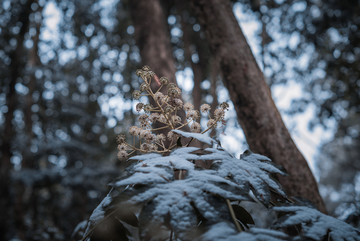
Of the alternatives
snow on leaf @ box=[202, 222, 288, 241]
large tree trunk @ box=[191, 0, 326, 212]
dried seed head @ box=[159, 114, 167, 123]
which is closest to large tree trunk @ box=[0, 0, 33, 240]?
large tree trunk @ box=[191, 0, 326, 212]

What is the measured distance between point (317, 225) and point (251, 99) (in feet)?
3.96

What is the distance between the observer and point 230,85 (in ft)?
5.87

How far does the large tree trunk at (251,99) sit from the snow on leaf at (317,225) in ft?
3.18

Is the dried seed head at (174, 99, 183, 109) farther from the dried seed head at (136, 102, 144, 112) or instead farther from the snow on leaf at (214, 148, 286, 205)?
the snow on leaf at (214, 148, 286, 205)

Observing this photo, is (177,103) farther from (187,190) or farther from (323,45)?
(323,45)

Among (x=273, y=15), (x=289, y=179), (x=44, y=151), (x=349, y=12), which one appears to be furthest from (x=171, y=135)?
(x=44, y=151)

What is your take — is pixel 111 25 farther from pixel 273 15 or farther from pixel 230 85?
pixel 230 85

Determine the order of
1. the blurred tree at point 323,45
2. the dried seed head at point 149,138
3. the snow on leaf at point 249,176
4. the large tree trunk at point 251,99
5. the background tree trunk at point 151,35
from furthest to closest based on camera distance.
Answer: the blurred tree at point 323,45, the background tree trunk at point 151,35, the large tree trunk at point 251,99, the dried seed head at point 149,138, the snow on leaf at point 249,176

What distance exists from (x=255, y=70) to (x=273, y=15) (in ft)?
12.0

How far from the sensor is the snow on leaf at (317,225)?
554 millimetres

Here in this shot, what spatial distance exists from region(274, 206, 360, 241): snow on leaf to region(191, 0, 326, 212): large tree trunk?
0.97m

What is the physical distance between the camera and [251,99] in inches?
67.3

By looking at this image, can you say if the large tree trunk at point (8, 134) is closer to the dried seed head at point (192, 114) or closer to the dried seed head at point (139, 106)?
the dried seed head at point (139, 106)

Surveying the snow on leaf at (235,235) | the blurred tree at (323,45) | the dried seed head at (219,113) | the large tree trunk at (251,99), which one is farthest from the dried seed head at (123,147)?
the blurred tree at (323,45)
